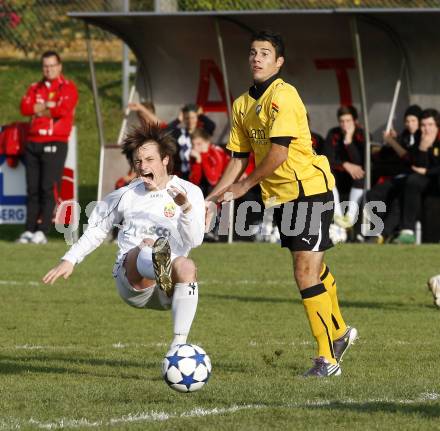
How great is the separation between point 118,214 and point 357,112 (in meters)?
10.3

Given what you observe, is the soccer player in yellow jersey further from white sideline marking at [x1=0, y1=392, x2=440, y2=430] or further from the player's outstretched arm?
white sideline marking at [x1=0, y1=392, x2=440, y2=430]

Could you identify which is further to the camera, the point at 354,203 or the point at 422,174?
the point at 354,203

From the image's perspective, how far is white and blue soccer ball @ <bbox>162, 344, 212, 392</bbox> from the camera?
6547 mm

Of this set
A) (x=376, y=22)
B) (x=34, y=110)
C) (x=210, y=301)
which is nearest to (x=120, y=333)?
(x=210, y=301)

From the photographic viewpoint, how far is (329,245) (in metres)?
7.82

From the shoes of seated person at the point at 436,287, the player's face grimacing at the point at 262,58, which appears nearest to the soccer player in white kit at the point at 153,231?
the player's face grimacing at the point at 262,58

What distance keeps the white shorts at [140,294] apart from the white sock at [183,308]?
0.22 meters

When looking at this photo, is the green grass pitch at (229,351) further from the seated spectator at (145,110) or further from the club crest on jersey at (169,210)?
the seated spectator at (145,110)

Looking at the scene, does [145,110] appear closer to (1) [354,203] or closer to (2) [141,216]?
(1) [354,203]

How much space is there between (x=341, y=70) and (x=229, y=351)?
9.95 m

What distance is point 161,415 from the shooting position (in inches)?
237

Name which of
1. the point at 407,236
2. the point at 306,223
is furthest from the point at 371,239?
the point at 306,223

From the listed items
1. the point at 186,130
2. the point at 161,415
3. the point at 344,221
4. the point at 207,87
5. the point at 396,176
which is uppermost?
the point at 207,87

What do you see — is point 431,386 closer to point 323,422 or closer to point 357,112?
point 323,422
